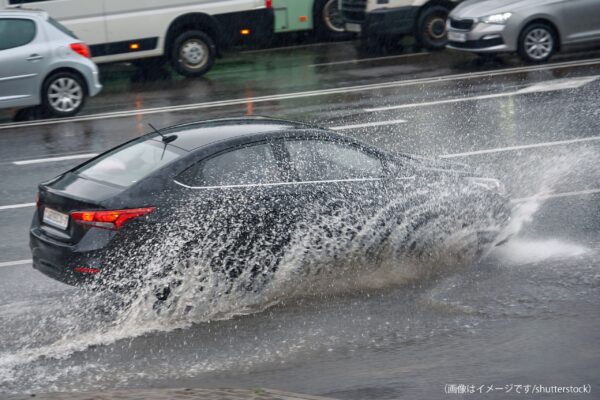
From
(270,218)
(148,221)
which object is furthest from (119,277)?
(270,218)

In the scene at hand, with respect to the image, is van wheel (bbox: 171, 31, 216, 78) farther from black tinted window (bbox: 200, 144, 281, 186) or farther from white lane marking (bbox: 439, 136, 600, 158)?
black tinted window (bbox: 200, 144, 281, 186)

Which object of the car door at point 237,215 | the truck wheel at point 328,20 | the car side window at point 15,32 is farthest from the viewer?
the truck wheel at point 328,20

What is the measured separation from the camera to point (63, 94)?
1648cm

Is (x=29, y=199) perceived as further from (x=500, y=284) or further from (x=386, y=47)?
(x=386, y=47)

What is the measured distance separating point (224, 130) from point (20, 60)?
865 cm

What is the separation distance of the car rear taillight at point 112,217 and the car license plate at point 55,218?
270mm

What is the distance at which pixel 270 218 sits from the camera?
7.84m

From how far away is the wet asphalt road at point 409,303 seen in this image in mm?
6637

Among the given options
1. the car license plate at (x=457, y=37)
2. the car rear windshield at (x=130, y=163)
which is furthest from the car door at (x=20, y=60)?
the car rear windshield at (x=130, y=163)

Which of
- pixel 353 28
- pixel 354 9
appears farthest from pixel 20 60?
pixel 353 28

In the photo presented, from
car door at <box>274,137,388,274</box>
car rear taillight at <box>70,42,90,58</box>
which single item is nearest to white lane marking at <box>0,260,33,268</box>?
car door at <box>274,137,388,274</box>

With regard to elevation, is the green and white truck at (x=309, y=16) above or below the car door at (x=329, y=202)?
above

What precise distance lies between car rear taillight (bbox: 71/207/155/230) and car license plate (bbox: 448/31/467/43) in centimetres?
1246

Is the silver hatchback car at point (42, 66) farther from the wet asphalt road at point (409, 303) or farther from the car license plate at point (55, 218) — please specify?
the car license plate at point (55, 218)
